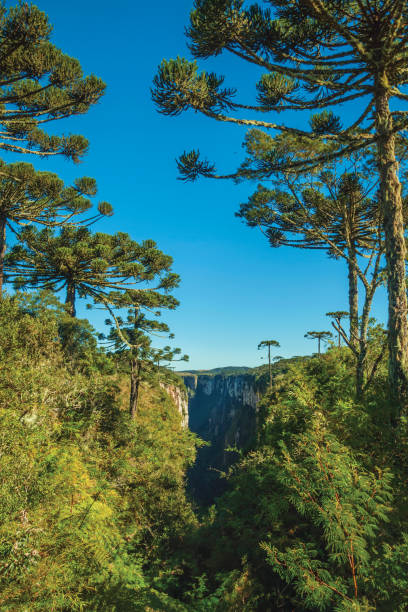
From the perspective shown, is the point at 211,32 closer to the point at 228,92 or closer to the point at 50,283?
the point at 228,92

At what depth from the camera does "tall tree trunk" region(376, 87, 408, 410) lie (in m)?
4.59

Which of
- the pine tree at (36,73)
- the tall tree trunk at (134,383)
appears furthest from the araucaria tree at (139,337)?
the pine tree at (36,73)

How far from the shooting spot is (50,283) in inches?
653

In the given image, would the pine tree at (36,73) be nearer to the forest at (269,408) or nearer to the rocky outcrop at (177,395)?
the forest at (269,408)

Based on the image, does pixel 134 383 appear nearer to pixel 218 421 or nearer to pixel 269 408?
pixel 269 408

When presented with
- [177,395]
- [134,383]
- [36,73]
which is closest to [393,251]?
[36,73]

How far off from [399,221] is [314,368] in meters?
3.95

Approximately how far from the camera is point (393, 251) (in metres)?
4.96

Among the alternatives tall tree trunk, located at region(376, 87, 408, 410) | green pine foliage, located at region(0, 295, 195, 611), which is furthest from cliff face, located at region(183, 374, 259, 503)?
tall tree trunk, located at region(376, 87, 408, 410)

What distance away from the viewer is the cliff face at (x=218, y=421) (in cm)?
6016

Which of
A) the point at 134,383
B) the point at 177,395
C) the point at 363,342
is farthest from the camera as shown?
the point at 177,395

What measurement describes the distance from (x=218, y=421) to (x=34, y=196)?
366 feet

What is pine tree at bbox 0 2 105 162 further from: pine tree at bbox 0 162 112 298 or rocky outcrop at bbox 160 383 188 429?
rocky outcrop at bbox 160 383 188 429

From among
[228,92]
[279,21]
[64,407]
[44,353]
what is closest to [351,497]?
[228,92]
